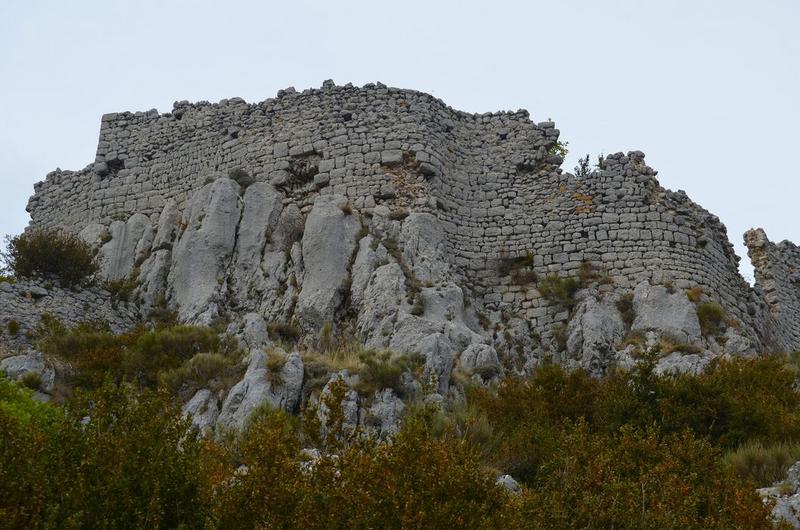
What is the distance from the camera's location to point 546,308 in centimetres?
1948

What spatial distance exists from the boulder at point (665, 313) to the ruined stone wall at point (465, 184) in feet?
1.55

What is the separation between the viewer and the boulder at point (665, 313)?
18.2m

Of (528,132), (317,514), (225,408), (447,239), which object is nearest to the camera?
(317,514)

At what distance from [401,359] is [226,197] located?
6.68 meters

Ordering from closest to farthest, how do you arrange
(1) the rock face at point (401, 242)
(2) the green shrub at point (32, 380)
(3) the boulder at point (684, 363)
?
(2) the green shrub at point (32, 380)
(3) the boulder at point (684, 363)
(1) the rock face at point (401, 242)

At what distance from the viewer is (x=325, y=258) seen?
63.5 ft

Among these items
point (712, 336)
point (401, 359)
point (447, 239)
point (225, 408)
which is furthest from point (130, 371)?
point (712, 336)

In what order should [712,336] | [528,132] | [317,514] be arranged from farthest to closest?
[528,132] → [712,336] → [317,514]

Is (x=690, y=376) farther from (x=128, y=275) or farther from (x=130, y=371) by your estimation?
(x=128, y=275)

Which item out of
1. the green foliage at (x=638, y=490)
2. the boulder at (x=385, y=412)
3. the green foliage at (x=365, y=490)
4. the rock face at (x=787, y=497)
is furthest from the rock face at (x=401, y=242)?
the green foliage at (x=365, y=490)

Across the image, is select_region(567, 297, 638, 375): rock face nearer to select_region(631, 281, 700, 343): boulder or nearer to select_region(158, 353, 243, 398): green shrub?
select_region(631, 281, 700, 343): boulder

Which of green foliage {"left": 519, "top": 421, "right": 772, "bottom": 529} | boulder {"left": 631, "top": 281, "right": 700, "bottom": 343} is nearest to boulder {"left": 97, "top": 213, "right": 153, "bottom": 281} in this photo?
boulder {"left": 631, "top": 281, "right": 700, "bottom": 343}

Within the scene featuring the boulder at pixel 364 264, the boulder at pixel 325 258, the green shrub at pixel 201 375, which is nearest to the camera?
the green shrub at pixel 201 375

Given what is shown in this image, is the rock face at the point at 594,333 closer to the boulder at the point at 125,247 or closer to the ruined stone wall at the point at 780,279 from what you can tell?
the ruined stone wall at the point at 780,279
